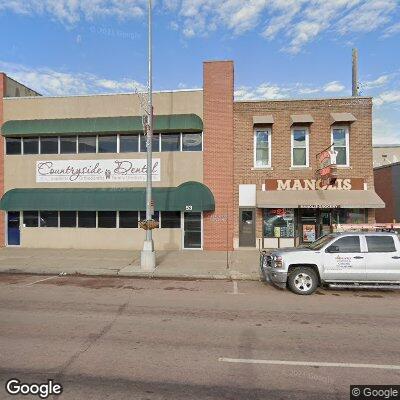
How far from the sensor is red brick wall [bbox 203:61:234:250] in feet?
Result: 57.9

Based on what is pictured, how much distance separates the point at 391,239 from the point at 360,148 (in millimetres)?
8716

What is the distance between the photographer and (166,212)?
18047mm

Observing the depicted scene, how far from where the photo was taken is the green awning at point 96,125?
17516mm

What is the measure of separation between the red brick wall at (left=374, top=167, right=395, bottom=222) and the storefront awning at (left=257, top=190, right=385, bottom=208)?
299 inches

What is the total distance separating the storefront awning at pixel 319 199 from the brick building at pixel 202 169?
79 millimetres

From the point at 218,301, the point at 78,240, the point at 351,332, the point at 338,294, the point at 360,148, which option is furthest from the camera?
the point at 78,240

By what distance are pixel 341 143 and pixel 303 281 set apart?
1019cm

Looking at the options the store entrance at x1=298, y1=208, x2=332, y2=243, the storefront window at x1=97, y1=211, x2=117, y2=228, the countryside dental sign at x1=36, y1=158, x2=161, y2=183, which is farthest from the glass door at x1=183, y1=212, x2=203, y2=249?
the store entrance at x1=298, y1=208, x2=332, y2=243

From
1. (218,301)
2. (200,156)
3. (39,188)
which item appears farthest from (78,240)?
(218,301)

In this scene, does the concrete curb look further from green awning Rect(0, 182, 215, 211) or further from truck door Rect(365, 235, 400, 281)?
green awning Rect(0, 182, 215, 211)

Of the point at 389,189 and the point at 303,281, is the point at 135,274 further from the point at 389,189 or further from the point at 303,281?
the point at 389,189

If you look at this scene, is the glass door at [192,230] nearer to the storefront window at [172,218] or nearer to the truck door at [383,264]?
the storefront window at [172,218]

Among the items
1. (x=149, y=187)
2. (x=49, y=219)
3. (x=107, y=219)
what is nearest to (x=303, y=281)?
(x=149, y=187)

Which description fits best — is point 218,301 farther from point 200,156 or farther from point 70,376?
point 200,156
